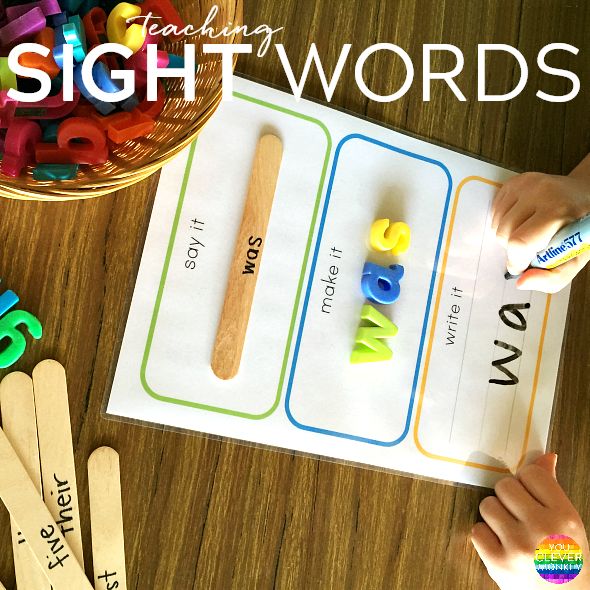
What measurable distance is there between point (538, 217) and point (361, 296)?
0.72ft

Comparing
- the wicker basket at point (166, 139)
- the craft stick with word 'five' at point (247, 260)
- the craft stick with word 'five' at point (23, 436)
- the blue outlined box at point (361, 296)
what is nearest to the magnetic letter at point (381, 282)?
the blue outlined box at point (361, 296)

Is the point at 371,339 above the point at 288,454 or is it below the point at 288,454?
above

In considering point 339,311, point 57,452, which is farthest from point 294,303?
point 57,452

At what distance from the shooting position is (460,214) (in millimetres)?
803

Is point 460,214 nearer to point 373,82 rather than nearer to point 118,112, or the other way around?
point 373,82

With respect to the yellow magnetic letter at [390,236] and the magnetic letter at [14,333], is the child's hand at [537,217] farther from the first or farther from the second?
the magnetic letter at [14,333]

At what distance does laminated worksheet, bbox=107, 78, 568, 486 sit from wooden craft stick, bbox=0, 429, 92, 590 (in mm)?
99

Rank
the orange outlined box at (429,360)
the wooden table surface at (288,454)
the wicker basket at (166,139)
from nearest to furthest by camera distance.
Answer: the wicker basket at (166,139) < the wooden table surface at (288,454) < the orange outlined box at (429,360)

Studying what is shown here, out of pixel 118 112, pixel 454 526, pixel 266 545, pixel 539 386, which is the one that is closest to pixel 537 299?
pixel 539 386

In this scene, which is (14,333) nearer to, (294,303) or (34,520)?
(34,520)

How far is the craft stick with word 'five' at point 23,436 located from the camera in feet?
2.05

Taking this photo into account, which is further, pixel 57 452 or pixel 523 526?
pixel 523 526

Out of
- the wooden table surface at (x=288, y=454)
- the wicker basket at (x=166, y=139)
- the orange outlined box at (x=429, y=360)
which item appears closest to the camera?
the wicker basket at (x=166, y=139)

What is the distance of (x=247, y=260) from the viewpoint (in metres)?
0.71
